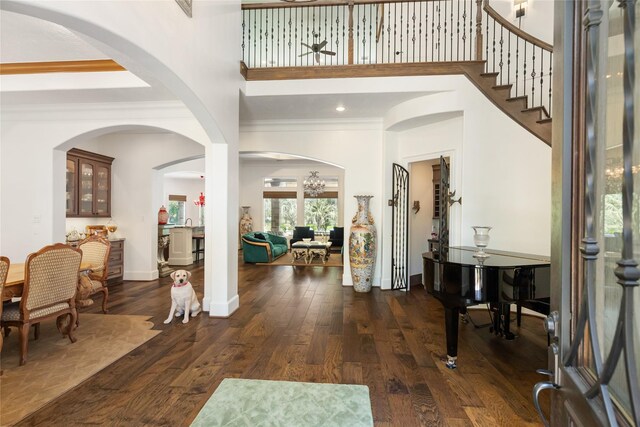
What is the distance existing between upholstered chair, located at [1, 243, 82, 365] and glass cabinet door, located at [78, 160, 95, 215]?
299 centimetres

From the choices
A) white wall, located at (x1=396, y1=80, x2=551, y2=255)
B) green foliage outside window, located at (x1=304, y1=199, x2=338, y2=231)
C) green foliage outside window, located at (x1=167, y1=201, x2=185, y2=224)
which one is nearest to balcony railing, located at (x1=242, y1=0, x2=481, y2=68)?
white wall, located at (x1=396, y1=80, x2=551, y2=255)

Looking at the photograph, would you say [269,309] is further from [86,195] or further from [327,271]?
[86,195]

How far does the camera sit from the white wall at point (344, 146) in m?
5.38

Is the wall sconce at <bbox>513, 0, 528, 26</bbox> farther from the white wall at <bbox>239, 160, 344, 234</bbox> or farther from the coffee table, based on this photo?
the white wall at <bbox>239, 160, 344, 234</bbox>

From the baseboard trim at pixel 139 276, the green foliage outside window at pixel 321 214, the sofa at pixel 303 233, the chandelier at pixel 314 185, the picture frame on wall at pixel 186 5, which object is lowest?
the baseboard trim at pixel 139 276

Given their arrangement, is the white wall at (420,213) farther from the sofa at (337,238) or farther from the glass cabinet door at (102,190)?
the glass cabinet door at (102,190)

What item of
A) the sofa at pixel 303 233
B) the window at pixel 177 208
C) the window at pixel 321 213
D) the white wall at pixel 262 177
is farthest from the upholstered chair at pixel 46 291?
the window at pixel 177 208

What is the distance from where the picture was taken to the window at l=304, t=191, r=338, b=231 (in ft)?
36.7

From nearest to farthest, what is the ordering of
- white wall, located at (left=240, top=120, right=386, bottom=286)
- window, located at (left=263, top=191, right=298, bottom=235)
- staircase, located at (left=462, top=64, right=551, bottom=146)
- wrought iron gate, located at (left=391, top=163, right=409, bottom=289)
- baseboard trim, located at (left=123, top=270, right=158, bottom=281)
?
staircase, located at (left=462, top=64, right=551, bottom=146) < wrought iron gate, located at (left=391, top=163, right=409, bottom=289) < white wall, located at (left=240, top=120, right=386, bottom=286) < baseboard trim, located at (left=123, top=270, right=158, bottom=281) < window, located at (left=263, top=191, right=298, bottom=235)

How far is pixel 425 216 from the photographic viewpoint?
616cm

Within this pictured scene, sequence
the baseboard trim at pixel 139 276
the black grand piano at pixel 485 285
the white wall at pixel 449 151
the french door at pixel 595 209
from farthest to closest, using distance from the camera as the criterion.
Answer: the baseboard trim at pixel 139 276 → the white wall at pixel 449 151 → the black grand piano at pixel 485 285 → the french door at pixel 595 209

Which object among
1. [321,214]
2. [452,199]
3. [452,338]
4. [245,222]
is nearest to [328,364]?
[452,338]

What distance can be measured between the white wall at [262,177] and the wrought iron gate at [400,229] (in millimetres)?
5375

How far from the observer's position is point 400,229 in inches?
211
